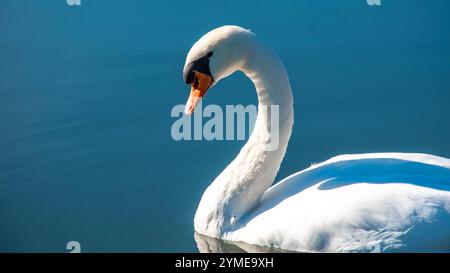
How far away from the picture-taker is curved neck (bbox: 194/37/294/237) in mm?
7648

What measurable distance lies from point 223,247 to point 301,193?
2.78 feet

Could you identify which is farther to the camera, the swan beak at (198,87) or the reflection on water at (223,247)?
the swan beak at (198,87)

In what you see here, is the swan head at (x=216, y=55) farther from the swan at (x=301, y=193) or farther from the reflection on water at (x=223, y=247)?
the reflection on water at (x=223, y=247)

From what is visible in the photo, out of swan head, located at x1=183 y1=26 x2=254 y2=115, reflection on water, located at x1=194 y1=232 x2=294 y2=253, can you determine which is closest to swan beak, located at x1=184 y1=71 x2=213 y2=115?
swan head, located at x1=183 y1=26 x2=254 y2=115

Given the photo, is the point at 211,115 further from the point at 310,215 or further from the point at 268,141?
the point at 310,215

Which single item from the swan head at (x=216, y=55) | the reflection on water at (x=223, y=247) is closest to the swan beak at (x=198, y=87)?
the swan head at (x=216, y=55)

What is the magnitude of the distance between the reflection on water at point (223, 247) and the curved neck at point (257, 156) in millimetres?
57

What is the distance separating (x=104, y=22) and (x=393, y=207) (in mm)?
7175

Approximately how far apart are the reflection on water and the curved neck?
0.19 ft

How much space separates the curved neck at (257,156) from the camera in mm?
7648

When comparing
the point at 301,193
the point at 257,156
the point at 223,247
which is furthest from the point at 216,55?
the point at 223,247

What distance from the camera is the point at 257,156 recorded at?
793cm

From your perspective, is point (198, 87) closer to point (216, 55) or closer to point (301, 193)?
point (216, 55)
